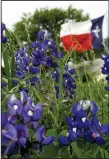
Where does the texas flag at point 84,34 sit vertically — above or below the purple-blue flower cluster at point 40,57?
above

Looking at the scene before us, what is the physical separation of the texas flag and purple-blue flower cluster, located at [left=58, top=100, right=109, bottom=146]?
499 centimetres

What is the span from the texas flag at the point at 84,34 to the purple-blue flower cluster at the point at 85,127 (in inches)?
197

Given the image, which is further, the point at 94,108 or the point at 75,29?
the point at 75,29

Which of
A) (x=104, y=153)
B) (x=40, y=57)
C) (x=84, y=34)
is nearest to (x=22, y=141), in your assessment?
(x=104, y=153)

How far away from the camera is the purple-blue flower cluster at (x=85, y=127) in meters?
1.32

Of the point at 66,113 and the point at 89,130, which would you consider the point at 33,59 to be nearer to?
the point at 66,113

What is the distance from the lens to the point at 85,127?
4.36 ft

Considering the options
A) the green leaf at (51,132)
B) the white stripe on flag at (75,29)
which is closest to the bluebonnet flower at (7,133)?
the green leaf at (51,132)

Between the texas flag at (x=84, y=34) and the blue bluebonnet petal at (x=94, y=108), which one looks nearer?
the blue bluebonnet petal at (x=94, y=108)

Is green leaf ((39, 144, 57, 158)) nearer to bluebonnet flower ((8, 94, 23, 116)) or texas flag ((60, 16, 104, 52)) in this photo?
bluebonnet flower ((8, 94, 23, 116))

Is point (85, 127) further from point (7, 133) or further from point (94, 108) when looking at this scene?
point (7, 133)

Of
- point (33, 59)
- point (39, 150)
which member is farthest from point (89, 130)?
point (33, 59)

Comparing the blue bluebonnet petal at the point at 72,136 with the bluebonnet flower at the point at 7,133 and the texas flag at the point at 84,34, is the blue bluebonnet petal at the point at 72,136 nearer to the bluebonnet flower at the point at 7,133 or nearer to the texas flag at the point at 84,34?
the bluebonnet flower at the point at 7,133

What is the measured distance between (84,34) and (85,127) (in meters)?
7.67
